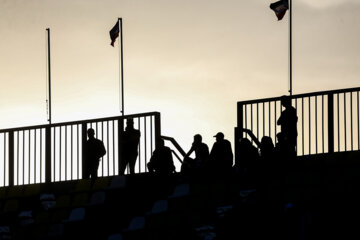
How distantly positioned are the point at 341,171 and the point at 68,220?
16.8 feet

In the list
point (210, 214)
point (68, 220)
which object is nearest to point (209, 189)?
point (210, 214)

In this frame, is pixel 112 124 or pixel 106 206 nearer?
pixel 106 206

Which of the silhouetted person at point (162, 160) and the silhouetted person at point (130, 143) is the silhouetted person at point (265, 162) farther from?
the silhouetted person at point (130, 143)

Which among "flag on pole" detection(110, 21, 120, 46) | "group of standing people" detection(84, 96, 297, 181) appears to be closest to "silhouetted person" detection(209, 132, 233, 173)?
"group of standing people" detection(84, 96, 297, 181)

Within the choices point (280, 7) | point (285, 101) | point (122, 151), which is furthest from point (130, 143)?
point (280, 7)

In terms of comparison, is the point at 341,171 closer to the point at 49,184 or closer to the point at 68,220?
the point at 68,220

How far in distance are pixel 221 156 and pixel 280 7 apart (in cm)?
913

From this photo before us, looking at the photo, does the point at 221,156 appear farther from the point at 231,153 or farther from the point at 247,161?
the point at 247,161

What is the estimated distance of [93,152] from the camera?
20.4m

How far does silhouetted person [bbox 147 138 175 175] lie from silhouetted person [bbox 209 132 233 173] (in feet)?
3.47

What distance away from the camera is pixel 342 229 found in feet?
55.0

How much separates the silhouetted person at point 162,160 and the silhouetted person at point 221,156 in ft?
3.47

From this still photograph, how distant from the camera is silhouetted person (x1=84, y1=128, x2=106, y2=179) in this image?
67.1ft

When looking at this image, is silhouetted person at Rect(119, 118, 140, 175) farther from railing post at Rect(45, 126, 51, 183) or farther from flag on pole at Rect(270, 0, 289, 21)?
flag on pole at Rect(270, 0, 289, 21)
